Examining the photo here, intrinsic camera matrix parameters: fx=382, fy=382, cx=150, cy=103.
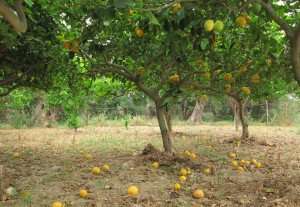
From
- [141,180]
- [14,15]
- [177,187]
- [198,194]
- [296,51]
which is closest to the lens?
[14,15]

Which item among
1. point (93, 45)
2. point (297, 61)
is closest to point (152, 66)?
point (93, 45)

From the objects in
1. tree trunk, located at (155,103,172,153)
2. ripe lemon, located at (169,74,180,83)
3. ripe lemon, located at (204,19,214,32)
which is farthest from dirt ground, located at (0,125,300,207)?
ripe lemon, located at (204,19,214,32)

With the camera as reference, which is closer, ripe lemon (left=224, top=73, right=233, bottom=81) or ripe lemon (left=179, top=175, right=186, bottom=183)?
ripe lemon (left=179, top=175, right=186, bottom=183)

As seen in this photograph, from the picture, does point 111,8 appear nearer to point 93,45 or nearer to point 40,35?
point 93,45

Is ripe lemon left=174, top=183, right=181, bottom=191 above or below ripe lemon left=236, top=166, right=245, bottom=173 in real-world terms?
below

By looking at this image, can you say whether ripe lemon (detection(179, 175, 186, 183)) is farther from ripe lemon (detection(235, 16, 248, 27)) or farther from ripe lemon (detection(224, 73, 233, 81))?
ripe lemon (detection(235, 16, 248, 27))

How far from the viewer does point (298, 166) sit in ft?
24.5

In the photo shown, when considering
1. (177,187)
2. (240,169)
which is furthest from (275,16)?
(240,169)

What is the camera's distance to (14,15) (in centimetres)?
272

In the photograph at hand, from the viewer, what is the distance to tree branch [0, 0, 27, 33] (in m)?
2.63

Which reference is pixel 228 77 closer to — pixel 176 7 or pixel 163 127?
pixel 163 127

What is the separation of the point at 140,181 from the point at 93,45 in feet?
6.93

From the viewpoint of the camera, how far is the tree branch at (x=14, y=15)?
263 cm

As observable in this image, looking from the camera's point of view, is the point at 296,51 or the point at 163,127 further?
the point at 163,127
